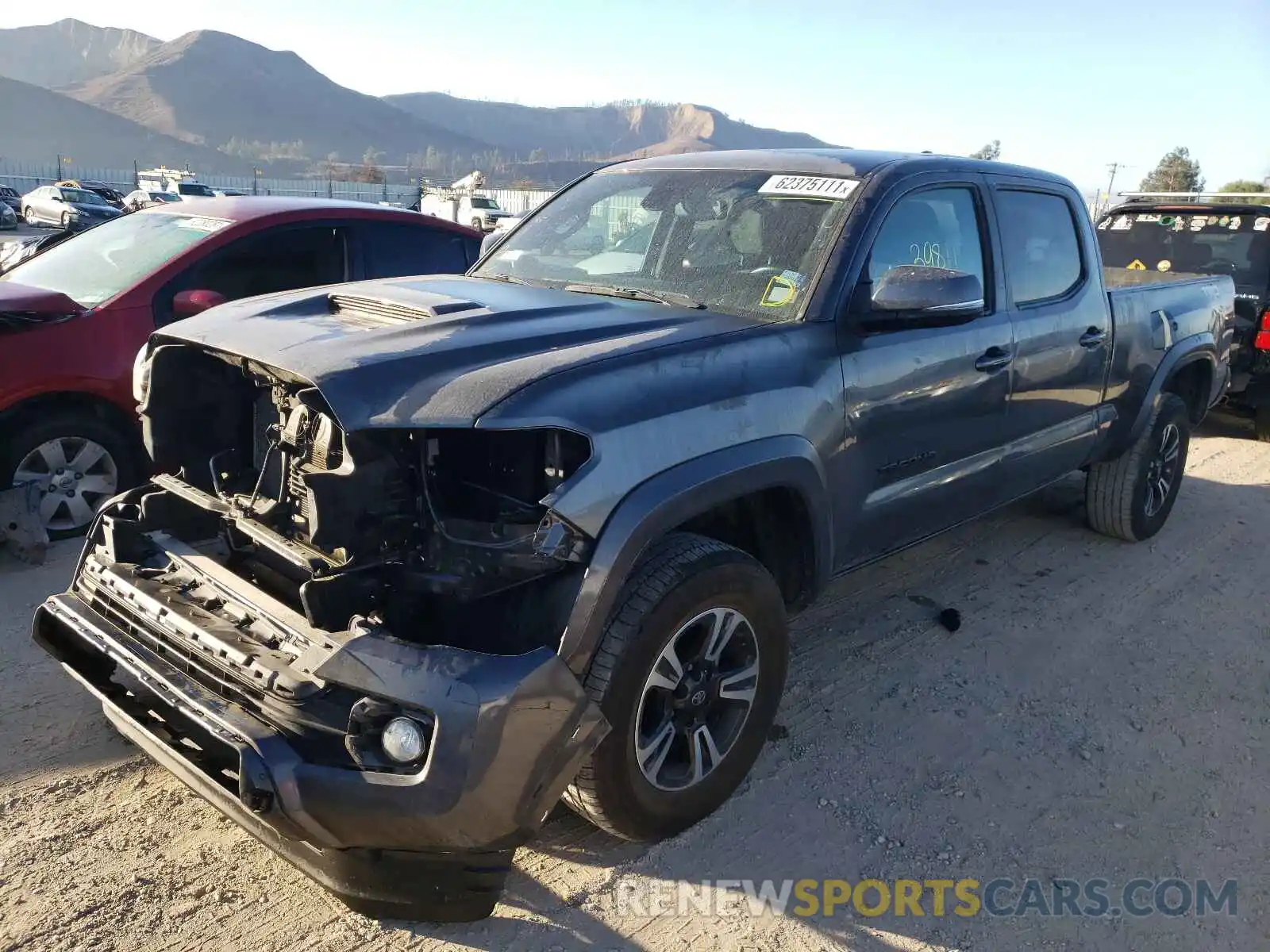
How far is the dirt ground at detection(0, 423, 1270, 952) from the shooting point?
258 cm

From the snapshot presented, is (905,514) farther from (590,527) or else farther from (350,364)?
(350,364)

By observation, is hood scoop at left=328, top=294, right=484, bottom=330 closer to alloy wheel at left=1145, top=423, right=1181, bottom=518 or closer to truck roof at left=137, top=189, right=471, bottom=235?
truck roof at left=137, top=189, right=471, bottom=235

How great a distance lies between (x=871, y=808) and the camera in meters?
3.16

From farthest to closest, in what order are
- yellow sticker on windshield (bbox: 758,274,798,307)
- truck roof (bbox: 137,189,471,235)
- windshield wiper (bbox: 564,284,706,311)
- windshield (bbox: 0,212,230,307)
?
truck roof (bbox: 137,189,471,235) → windshield (bbox: 0,212,230,307) → windshield wiper (bbox: 564,284,706,311) → yellow sticker on windshield (bbox: 758,274,798,307)

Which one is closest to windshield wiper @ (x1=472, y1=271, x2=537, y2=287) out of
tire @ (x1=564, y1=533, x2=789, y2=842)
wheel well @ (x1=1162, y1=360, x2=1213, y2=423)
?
tire @ (x1=564, y1=533, x2=789, y2=842)

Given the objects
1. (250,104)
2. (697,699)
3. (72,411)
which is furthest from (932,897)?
(250,104)

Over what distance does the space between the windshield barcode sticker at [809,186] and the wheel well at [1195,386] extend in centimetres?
347

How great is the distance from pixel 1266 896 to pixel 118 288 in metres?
5.48

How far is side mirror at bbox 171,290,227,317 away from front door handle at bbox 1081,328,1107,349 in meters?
4.18

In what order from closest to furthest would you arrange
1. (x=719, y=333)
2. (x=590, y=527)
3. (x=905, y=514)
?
1. (x=590, y=527)
2. (x=719, y=333)
3. (x=905, y=514)

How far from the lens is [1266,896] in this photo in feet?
9.39

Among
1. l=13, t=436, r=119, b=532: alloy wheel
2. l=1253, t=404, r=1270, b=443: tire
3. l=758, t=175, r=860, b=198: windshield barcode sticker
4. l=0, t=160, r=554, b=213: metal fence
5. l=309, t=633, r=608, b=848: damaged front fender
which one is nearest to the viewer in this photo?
l=309, t=633, r=608, b=848: damaged front fender

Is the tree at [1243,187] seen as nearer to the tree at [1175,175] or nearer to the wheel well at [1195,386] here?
the tree at [1175,175]

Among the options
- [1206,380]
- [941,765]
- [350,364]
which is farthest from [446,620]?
[1206,380]
